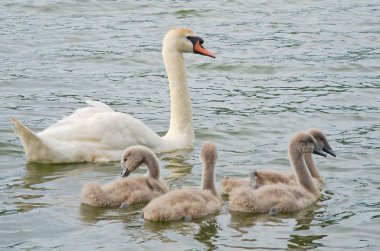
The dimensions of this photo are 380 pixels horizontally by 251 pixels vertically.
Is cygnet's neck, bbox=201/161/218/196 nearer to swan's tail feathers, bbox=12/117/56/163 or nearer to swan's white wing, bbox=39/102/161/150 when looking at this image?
swan's white wing, bbox=39/102/161/150

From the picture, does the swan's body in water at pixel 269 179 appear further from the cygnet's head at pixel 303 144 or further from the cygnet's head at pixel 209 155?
the cygnet's head at pixel 209 155

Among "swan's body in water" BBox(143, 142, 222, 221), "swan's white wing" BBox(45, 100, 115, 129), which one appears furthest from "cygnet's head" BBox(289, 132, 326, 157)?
"swan's white wing" BBox(45, 100, 115, 129)

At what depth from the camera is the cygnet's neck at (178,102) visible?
529 inches

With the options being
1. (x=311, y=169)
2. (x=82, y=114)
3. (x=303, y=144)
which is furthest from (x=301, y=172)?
(x=82, y=114)

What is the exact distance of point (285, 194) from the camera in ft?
34.6

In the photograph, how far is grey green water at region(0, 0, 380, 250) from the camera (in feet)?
32.8

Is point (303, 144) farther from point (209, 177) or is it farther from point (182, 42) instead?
point (182, 42)

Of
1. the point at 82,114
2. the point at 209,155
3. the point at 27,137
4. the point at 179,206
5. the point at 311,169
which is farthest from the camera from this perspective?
the point at 82,114

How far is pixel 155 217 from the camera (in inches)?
395

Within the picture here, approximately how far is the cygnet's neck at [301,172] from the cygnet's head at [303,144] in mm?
50

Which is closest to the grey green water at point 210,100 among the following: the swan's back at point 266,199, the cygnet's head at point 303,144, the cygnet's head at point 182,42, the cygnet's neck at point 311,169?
the swan's back at point 266,199

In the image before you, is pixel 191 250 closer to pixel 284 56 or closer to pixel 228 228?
pixel 228 228

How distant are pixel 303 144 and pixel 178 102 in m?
2.86

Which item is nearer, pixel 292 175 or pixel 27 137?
pixel 292 175
